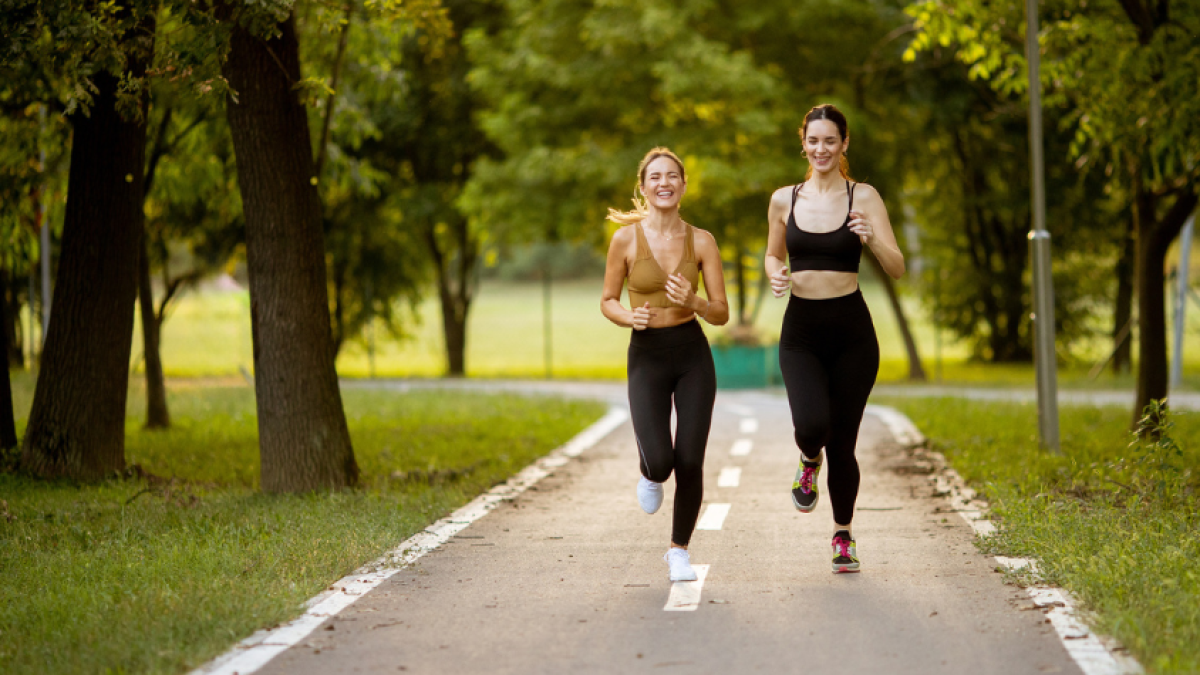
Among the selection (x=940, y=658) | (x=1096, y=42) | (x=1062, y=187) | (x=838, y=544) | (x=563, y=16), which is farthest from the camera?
(x=1062, y=187)

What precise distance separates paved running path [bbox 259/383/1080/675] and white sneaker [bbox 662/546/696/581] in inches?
4.1

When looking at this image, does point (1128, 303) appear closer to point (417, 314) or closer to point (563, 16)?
point (563, 16)

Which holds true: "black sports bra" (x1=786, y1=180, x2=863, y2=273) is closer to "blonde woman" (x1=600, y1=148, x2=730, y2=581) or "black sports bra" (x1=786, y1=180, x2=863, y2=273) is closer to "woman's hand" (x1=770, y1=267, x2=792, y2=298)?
"woman's hand" (x1=770, y1=267, x2=792, y2=298)

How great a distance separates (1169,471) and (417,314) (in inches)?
950

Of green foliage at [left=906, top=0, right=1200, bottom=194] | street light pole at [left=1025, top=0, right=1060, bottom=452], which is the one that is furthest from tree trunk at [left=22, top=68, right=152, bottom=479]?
street light pole at [left=1025, top=0, right=1060, bottom=452]


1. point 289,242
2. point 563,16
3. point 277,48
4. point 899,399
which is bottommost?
point 899,399

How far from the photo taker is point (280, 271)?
8.81m

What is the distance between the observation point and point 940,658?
4.68m

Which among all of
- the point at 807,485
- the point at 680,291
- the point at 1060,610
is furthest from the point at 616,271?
the point at 1060,610

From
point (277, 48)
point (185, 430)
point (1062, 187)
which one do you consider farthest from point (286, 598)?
point (1062, 187)

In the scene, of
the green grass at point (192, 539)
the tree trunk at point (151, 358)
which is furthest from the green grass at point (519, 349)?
the green grass at point (192, 539)

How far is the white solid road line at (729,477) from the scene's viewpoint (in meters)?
9.88

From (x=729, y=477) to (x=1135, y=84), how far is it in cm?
474

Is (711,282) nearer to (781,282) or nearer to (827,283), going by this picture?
(781,282)
